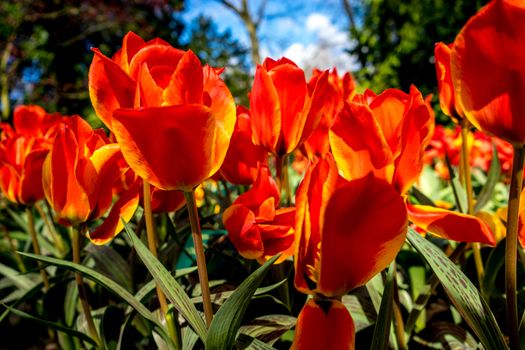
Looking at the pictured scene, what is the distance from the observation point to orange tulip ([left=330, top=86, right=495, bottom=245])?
1.47 ft

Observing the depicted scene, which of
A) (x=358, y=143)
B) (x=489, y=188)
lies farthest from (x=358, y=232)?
(x=489, y=188)

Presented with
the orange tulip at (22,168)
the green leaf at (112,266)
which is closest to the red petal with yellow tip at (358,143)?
the green leaf at (112,266)

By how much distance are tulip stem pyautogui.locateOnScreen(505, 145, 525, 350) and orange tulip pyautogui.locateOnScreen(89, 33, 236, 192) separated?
0.92 ft

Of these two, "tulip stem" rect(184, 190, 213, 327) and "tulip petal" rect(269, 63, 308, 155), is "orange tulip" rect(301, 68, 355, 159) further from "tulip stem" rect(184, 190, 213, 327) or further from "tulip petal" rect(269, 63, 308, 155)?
"tulip stem" rect(184, 190, 213, 327)

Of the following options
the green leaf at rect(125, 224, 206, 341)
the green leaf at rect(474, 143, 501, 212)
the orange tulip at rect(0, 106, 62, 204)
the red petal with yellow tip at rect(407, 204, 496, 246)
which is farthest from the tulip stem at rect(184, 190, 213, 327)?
the green leaf at rect(474, 143, 501, 212)

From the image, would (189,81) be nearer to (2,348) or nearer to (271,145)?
(271,145)

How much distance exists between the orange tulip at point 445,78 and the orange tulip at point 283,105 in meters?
0.17

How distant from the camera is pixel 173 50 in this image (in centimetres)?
53

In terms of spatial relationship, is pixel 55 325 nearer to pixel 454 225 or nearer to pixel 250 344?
pixel 250 344

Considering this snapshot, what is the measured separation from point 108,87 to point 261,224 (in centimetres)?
25

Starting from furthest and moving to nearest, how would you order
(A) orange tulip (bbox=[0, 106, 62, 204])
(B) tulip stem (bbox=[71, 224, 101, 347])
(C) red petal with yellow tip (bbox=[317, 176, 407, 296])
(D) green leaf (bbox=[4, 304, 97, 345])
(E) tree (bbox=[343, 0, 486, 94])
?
(E) tree (bbox=[343, 0, 486, 94]) < (A) orange tulip (bbox=[0, 106, 62, 204]) < (B) tulip stem (bbox=[71, 224, 101, 347]) < (D) green leaf (bbox=[4, 304, 97, 345]) < (C) red petal with yellow tip (bbox=[317, 176, 407, 296])

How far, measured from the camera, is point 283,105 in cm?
66

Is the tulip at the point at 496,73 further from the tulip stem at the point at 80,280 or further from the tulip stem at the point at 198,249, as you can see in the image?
the tulip stem at the point at 80,280

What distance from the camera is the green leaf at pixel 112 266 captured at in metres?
0.85
